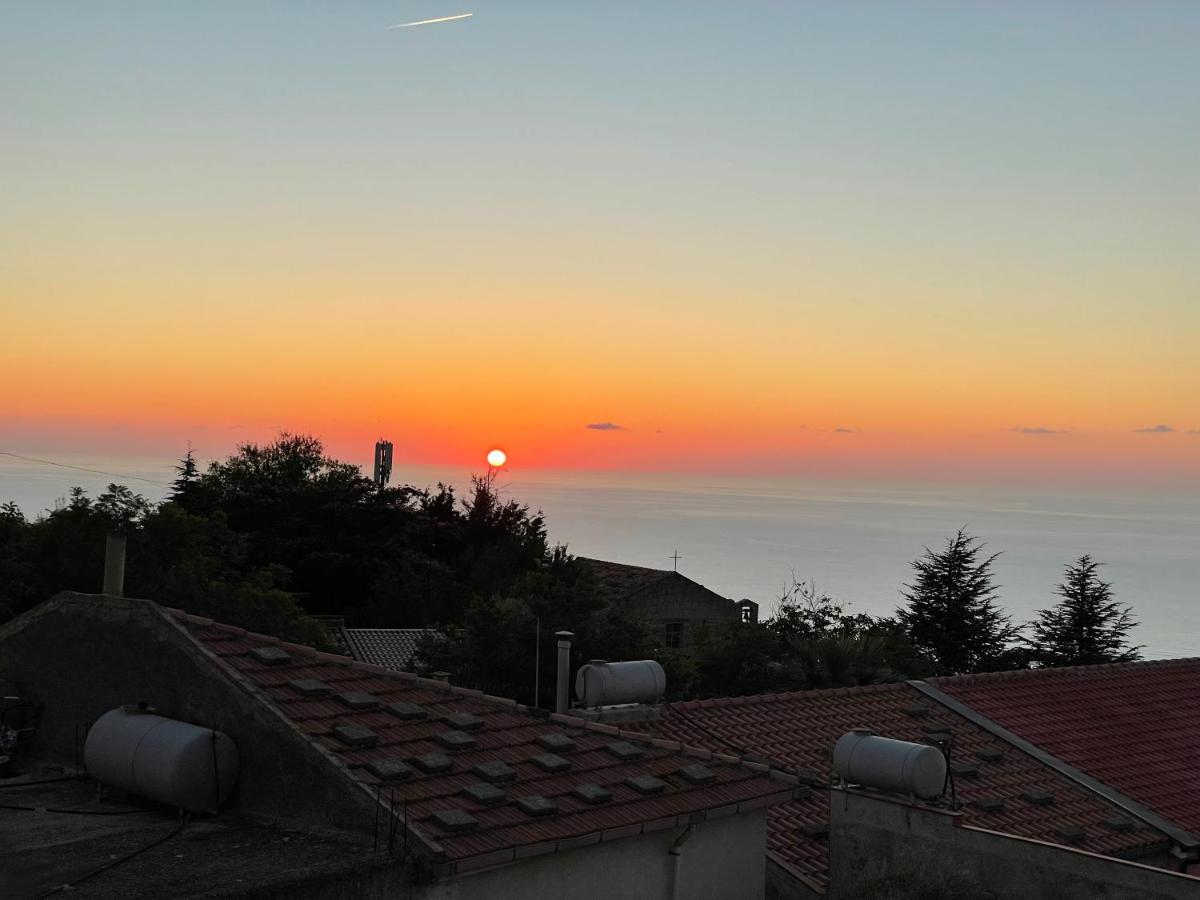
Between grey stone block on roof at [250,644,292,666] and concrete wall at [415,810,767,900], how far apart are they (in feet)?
11.4

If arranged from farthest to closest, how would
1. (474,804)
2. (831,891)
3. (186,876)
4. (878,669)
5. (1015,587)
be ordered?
(1015,587), (878,669), (831,891), (474,804), (186,876)

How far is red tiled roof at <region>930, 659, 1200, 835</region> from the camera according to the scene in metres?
19.7

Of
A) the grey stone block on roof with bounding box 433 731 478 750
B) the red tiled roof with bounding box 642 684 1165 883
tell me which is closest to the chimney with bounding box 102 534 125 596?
the grey stone block on roof with bounding box 433 731 478 750

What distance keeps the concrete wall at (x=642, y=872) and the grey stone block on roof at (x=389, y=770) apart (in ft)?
3.97

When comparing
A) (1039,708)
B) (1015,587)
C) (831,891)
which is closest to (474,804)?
(831,891)

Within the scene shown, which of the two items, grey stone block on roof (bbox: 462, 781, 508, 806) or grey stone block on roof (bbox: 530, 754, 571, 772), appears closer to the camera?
grey stone block on roof (bbox: 462, 781, 508, 806)

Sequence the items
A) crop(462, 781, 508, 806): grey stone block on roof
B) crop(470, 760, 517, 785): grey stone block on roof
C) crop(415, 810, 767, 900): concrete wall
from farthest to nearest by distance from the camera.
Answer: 1. crop(470, 760, 517, 785): grey stone block on roof
2. crop(462, 781, 508, 806): grey stone block on roof
3. crop(415, 810, 767, 900): concrete wall

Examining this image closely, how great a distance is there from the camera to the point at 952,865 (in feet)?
41.4

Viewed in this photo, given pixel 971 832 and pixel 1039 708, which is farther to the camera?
pixel 1039 708

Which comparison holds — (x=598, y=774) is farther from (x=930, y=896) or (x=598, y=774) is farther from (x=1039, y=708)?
(x=1039, y=708)

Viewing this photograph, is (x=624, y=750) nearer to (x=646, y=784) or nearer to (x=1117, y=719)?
(x=646, y=784)

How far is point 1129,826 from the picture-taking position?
1797 cm

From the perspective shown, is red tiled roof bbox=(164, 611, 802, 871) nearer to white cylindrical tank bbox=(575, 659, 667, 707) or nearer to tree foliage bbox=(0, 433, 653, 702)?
white cylindrical tank bbox=(575, 659, 667, 707)

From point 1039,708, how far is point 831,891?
1018cm
